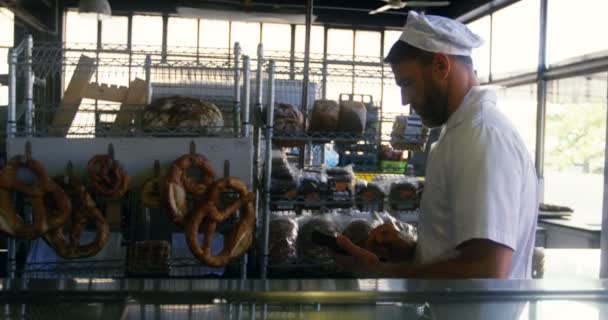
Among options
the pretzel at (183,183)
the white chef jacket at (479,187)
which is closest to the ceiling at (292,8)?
the pretzel at (183,183)

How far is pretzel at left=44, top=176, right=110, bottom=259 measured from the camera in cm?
253

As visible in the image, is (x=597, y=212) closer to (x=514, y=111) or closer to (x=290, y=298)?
(x=514, y=111)

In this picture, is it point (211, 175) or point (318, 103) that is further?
point (318, 103)

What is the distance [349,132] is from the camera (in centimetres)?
305

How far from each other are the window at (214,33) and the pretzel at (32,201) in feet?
29.3

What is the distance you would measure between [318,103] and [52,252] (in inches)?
56.0

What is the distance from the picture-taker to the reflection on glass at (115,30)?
1091 centimetres

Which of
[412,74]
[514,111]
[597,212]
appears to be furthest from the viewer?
[514,111]

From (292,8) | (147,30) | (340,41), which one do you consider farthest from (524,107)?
(147,30)

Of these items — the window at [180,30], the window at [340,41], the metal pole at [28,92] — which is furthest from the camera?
the window at [340,41]

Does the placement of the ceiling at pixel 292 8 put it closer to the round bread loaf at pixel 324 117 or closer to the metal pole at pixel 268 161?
the round bread loaf at pixel 324 117

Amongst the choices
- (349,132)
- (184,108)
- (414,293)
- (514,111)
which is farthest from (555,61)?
(414,293)

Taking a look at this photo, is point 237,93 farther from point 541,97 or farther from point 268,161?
point 541,97

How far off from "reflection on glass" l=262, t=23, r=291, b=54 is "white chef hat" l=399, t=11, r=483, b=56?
33.1 feet
